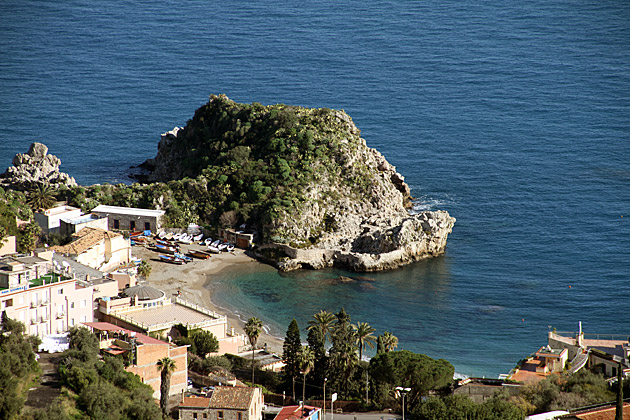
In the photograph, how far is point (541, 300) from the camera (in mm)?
113562

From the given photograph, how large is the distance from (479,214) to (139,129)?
68.7 metres

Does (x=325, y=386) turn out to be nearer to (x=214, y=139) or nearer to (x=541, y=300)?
(x=541, y=300)

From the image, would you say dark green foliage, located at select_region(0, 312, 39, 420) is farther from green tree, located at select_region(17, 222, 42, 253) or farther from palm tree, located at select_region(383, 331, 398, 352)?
palm tree, located at select_region(383, 331, 398, 352)

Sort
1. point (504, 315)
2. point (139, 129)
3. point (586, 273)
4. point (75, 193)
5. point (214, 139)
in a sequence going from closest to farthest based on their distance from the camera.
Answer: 1. point (504, 315)
2. point (586, 273)
3. point (75, 193)
4. point (214, 139)
5. point (139, 129)

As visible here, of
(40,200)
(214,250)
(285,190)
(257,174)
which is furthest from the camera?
(257,174)

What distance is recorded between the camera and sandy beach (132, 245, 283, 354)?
353ft

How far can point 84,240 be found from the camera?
111m

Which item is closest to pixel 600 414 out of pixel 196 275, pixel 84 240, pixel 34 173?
pixel 196 275

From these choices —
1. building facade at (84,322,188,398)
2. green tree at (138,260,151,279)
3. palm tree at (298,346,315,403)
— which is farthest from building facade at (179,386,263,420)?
green tree at (138,260,151,279)

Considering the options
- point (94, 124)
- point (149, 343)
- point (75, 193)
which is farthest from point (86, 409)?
point (94, 124)

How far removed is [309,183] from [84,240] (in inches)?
1178

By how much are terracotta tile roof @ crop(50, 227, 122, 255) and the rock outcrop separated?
929 inches

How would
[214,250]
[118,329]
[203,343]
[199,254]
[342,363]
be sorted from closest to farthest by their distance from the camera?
1. [342,363]
2. [118,329]
3. [203,343]
4. [199,254]
5. [214,250]

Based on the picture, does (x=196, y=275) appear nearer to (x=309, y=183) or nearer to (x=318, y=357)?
(x=309, y=183)
